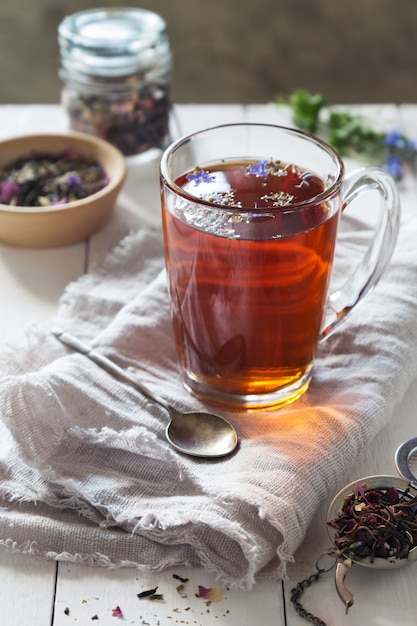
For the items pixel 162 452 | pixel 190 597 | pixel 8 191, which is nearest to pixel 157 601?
pixel 190 597

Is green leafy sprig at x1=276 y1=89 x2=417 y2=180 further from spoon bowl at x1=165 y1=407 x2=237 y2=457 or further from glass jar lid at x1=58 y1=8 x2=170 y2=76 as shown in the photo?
spoon bowl at x1=165 y1=407 x2=237 y2=457

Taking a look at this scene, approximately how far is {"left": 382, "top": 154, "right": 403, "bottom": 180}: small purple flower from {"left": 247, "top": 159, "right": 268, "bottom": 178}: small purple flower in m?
0.58

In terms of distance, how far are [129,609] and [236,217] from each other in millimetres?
413

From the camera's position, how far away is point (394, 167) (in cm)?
163

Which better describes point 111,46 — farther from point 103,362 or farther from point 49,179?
point 103,362

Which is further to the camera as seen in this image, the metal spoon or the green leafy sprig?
the green leafy sprig

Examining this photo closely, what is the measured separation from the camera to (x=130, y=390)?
1.08 metres

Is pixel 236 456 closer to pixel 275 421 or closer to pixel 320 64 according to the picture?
pixel 275 421

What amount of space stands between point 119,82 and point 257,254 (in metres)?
0.76

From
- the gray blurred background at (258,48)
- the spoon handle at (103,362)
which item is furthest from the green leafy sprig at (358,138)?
the gray blurred background at (258,48)

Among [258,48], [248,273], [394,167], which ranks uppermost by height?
[248,273]

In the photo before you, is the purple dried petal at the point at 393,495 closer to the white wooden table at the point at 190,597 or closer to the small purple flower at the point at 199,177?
the white wooden table at the point at 190,597

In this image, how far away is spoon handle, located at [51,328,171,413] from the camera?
1.08 metres

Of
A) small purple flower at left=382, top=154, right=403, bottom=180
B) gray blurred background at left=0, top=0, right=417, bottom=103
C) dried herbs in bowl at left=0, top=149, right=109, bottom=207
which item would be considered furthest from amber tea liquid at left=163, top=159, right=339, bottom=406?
gray blurred background at left=0, top=0, right=417, bottom=103
